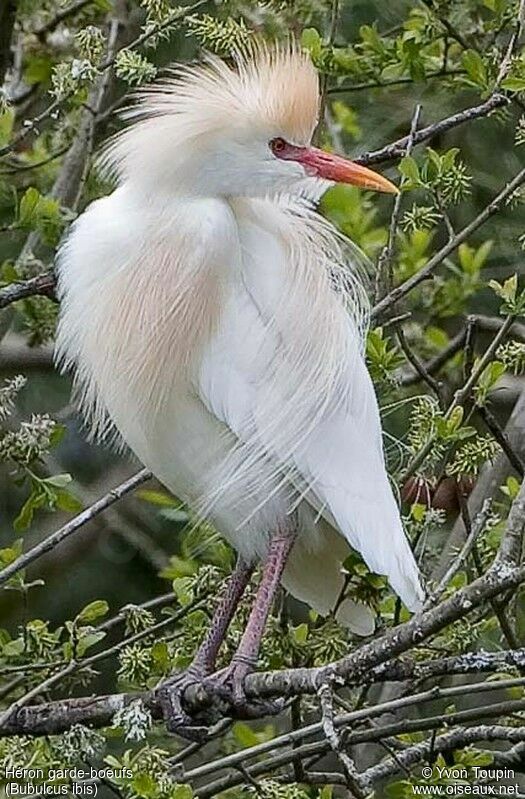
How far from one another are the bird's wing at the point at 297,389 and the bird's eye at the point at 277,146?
0.15 metres

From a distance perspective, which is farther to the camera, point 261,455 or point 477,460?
point 261,455

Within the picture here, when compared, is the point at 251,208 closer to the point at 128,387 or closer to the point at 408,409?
the point at 128,387

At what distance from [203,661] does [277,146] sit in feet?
2.49

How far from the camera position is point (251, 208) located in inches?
97.0

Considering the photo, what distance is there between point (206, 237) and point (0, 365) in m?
0.98

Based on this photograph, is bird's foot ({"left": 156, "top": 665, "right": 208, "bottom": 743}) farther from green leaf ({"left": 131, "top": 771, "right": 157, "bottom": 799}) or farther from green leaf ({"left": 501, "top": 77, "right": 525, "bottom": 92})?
green leaf ({"left": 501, "top": 77, "right": 525, "bottom": 92})

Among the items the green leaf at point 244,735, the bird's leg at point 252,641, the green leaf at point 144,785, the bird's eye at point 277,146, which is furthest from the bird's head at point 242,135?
the green leaf at point 144,785

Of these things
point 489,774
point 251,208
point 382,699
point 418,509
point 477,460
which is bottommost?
point 382,699

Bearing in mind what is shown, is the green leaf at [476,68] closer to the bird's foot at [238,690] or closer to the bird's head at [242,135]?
the bird's head at [242,135]

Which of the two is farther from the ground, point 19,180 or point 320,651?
point 19,180

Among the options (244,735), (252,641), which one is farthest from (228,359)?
(244,735)

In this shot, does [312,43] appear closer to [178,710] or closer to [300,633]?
[300,633]

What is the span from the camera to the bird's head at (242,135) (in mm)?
2301

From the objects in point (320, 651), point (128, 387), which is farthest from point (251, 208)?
point (320, 651)
